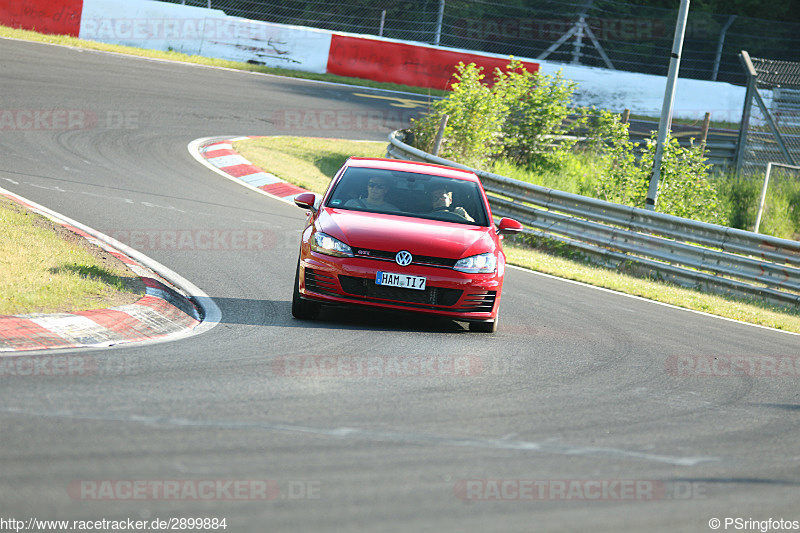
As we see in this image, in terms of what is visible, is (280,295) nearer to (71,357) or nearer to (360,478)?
(71,357)

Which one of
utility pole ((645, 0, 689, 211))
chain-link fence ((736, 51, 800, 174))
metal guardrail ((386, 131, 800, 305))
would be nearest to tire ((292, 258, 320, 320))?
metal guardrail ((386, 131, 800, 305))

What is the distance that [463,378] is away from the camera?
258 inches

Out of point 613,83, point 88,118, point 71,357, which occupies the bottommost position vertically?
point 71,357

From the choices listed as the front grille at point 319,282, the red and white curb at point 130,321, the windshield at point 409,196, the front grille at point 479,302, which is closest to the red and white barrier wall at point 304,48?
the red and white curb at point 130,321

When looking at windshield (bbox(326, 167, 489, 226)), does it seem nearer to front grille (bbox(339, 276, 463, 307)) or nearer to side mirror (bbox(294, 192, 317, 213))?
side mirror (bbox(294, 192, 317, 213))

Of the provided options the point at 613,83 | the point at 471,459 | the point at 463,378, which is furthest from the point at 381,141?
the point at 471,459

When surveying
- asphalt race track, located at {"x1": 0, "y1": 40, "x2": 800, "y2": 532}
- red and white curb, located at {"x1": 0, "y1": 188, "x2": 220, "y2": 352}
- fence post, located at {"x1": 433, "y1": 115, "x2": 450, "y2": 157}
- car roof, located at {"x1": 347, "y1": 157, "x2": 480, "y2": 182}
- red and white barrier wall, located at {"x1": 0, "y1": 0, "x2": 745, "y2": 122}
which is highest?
red and white barrier wall, located at {"x1": 0, "y1": 0, "x2": 745, "y2": 122}

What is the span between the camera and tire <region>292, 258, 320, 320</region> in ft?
26.9

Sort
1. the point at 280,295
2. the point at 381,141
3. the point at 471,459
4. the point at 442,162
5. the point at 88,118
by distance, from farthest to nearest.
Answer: the point at 381,141
the point at 88,118
the point at 442,162
the point at 280,295
the point at 471,459

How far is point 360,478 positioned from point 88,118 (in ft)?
53.2

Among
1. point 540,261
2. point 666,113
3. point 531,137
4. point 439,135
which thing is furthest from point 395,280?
point 531,137

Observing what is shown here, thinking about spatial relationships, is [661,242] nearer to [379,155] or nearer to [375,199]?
[375,199]

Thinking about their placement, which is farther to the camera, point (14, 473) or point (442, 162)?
point (442, 162)

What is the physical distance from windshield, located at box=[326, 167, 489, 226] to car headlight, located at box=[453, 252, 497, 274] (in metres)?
0.75
